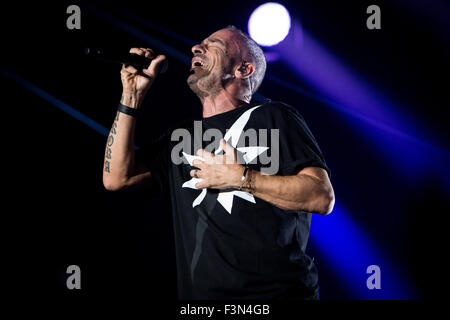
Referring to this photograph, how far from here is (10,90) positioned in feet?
7.11

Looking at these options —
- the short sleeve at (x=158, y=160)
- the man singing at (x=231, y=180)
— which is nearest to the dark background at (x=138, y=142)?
the short sleeve at (x=158, y=160)

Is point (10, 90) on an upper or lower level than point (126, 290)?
upper

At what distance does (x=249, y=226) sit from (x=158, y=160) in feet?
1.91

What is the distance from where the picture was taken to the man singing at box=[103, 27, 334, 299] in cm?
120

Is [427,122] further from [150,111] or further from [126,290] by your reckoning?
[126,290]

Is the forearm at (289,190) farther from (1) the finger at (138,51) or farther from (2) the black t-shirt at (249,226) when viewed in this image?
(1) the finger at (138,51)

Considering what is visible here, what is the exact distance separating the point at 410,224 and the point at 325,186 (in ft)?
4.38

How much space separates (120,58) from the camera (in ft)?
4.54

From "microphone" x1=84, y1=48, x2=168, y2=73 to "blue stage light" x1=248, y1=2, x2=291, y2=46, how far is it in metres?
0.97

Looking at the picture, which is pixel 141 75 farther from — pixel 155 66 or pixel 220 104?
pixel 220 104

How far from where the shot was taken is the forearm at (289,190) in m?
1.17

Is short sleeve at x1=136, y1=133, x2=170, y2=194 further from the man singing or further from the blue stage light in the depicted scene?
the blue stage light

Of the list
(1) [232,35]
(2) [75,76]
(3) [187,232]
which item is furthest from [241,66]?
(2) [75,76]

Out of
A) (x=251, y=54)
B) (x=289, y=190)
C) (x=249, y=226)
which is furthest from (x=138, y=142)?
(x=289, y=190)
